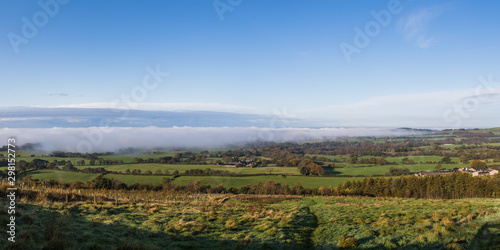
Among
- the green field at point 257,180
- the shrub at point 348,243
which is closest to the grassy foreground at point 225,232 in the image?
the shrub at point 348,243

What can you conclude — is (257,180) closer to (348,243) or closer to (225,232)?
(225,232)

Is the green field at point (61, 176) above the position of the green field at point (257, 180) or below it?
above

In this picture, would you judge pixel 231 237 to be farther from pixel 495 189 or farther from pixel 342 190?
pixel 495 189

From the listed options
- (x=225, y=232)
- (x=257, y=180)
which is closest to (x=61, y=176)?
(x=257, y=180)

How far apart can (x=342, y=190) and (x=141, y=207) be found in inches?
1772

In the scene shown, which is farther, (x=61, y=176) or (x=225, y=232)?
(x=61, y=176)

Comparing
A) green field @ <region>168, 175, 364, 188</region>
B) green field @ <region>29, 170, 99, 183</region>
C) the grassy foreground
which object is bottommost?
green field @ <region>168, 175, 364, 188</region>

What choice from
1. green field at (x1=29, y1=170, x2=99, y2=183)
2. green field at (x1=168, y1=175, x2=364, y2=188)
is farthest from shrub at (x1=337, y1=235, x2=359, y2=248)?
green field at (x1=29, y1=170, x2=99, y2=183)

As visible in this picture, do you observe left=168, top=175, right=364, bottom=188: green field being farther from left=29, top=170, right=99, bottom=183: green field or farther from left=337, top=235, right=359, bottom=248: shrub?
left=337, top=235, right=359, bottom=248: shrub

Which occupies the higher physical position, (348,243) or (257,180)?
(348,243)

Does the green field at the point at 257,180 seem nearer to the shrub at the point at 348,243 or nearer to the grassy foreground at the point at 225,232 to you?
the grassy foreground at the point at 225,232

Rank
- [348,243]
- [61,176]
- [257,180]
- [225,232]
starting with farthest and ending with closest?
[257,180]
[61,176]
[225,232]
[348,243]

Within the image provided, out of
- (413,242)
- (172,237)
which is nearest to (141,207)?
(172,237)

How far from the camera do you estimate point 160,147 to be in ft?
400
